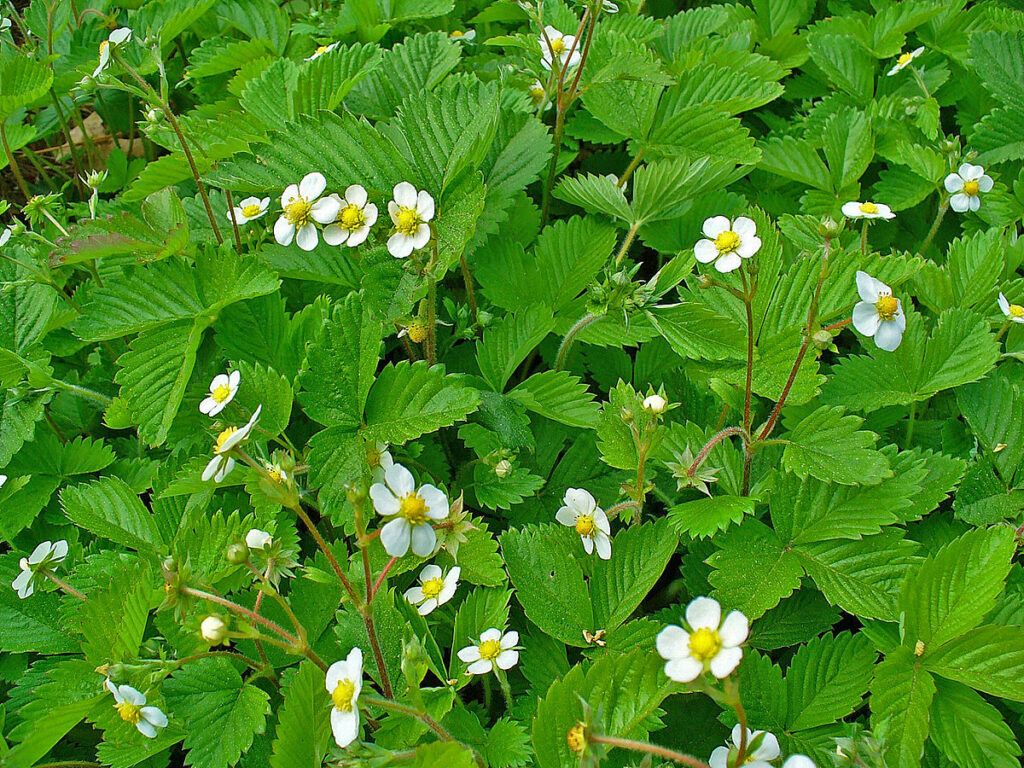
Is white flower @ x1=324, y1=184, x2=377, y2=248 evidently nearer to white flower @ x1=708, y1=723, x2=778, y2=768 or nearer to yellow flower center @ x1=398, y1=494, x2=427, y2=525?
yellow flower center @ x1=398, y1=494, x2=427, y2=525

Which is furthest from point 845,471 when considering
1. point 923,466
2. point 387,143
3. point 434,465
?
point 387,143

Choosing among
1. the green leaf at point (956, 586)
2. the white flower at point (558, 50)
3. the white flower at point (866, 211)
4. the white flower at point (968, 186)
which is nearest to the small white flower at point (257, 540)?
the green leaf at point (956, 586)

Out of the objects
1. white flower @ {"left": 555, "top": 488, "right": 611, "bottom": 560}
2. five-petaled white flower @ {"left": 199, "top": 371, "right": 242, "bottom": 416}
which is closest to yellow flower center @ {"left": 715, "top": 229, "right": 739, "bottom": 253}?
white flower @ {"left": 555, "top": 488, "right": 611, "bottom": 560}

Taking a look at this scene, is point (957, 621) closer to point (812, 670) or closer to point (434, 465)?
point (812, 670)

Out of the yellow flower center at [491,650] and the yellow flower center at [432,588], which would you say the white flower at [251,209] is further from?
the yellow flower center at [491,650]

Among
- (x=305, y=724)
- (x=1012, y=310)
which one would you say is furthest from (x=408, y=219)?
(x=1012, y=310)

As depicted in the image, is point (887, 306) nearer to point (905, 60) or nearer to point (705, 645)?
point (705, 645)
